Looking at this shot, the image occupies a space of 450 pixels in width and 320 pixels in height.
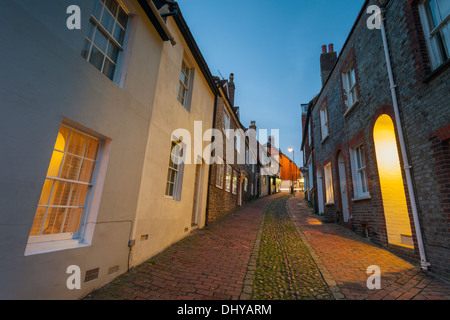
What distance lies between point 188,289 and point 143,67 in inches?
190

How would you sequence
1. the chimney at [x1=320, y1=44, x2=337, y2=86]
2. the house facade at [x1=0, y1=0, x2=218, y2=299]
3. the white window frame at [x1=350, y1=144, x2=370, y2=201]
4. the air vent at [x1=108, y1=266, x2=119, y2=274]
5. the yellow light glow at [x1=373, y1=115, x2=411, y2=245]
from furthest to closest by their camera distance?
the chimney at [x1=320, y1=44, x2=337, y2=86] < the white window frame at [x1=350, y1=144, x2=370, y2=201] < the yellow light glow at [x1=373, y1=115, x2=411, y2=245] < the air vent at [x1=108, y1=266, x2=119, y2=274] < the house facade at [x1=0, y1=0, x2=218, y2=299]

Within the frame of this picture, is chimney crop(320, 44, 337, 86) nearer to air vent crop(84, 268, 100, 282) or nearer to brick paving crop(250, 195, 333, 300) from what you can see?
brick paving crop(250, 195, 333, 300)

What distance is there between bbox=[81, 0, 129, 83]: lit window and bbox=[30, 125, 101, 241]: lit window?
4.71 feet

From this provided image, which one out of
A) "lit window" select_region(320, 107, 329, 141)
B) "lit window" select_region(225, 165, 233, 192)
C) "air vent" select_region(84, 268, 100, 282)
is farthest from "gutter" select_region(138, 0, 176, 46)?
"lit window" select_region(320, 107, 329, 141)

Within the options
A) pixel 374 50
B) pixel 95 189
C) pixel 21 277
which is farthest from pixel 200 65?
pixel 21 277

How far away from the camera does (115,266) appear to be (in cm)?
404

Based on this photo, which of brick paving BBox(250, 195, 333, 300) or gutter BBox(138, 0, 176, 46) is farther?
gutter BBox(138, 0, 176, 46)

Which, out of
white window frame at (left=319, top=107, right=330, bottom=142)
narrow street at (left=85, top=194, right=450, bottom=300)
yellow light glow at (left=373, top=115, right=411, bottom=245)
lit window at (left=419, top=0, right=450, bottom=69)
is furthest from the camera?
white window frame at (left=319, top=107, right=330, bottom=142)

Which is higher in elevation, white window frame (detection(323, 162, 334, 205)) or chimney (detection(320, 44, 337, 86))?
chimney (detection(320, 44, 337, 86))

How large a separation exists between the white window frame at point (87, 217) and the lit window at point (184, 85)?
394 cm

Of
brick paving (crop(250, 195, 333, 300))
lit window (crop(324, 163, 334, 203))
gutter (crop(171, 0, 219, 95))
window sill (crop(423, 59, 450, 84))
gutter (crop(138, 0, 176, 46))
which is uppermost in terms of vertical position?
gutter (crop(171, 0, 219, 95))

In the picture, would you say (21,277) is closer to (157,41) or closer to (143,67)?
(143,67)

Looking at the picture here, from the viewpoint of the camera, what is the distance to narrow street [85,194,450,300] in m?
3.58

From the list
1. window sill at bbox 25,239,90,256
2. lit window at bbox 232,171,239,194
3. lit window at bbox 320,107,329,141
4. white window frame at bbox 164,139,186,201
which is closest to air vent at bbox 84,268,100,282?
window sill at bbox 25,239,90,256
